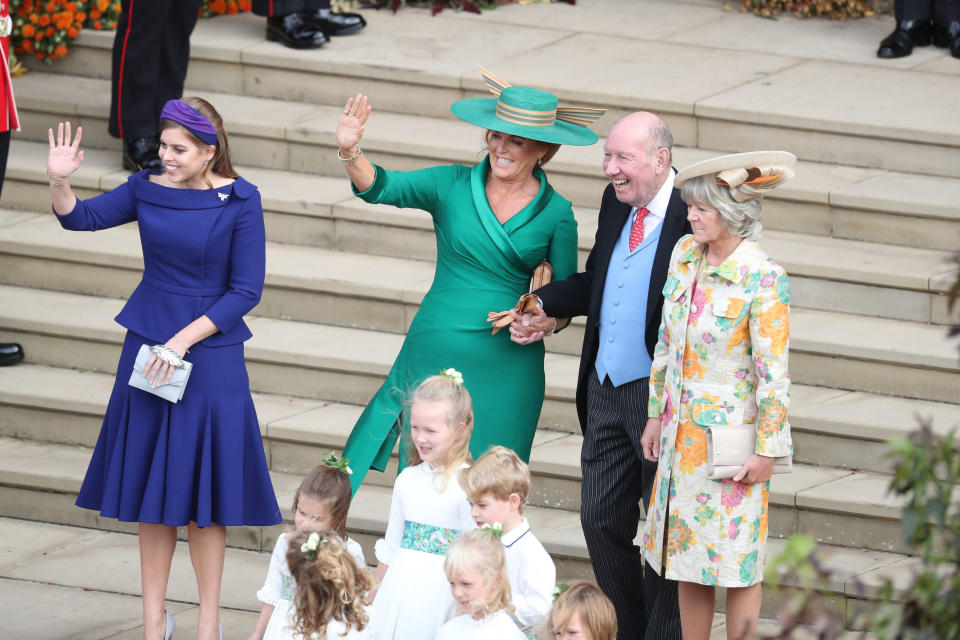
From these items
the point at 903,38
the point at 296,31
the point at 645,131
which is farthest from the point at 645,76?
the point at 645,131

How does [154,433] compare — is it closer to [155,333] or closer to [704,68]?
[155,333]

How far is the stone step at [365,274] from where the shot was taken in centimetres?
585

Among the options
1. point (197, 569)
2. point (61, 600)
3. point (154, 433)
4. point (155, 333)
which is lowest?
point (61, 600)

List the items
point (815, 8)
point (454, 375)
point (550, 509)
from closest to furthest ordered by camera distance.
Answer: point (454, 375), point (550, 509), point (815, 8)

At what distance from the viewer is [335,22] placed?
7.84m

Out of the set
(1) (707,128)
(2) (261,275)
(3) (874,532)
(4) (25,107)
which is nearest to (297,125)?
(4) (25,107)

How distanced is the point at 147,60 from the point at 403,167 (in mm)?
1319

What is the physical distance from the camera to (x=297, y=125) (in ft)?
23.2

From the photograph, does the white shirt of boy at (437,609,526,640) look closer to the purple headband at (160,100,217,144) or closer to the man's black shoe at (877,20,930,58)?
the purple headband at (160,100,217,144)

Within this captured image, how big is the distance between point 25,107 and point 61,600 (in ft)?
10.8

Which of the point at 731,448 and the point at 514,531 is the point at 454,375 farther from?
the point at 731,448

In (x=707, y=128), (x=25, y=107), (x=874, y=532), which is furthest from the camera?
(x=25, y=107)

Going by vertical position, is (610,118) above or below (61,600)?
above

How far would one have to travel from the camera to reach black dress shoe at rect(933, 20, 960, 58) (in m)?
7.57
